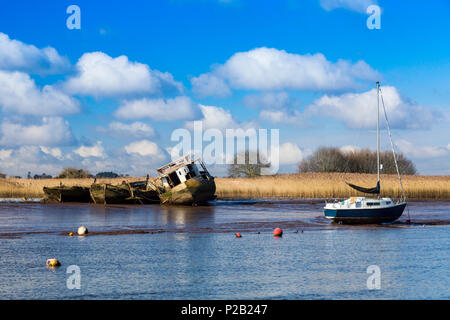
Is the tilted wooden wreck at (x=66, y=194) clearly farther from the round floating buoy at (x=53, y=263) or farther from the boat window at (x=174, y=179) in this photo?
the round floating buoy at (x=53, y=263)

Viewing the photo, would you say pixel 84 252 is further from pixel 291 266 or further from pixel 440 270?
pixel 440 270

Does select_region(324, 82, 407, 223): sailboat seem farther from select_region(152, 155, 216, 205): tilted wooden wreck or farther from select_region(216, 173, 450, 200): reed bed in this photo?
select_region(216, 173, 450, 200): reed bed

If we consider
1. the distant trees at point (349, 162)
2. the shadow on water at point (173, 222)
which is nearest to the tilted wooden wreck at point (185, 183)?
Answer: the shadow on water at point (173, 222)

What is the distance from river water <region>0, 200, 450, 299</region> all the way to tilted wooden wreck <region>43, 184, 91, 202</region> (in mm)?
22179

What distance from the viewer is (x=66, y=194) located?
185 feet

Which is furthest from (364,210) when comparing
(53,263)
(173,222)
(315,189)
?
(315,189)

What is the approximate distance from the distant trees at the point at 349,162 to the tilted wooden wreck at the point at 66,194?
4378 cm

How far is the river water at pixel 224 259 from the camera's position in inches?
603

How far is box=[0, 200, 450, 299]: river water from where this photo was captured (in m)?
15.3

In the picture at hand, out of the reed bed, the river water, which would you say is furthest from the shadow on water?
the reed bed

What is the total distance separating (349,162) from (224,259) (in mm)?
77953

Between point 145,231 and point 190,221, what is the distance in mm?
5964

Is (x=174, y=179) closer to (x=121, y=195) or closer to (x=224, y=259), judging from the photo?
(x=121, y=195)
